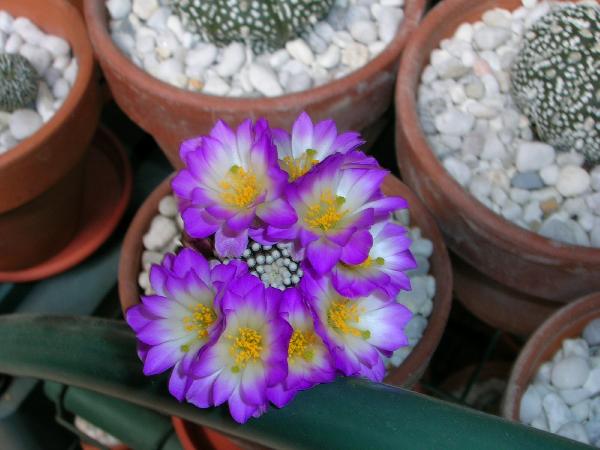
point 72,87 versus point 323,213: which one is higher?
point 323,213

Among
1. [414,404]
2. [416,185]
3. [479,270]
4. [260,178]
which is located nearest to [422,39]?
[416,185]

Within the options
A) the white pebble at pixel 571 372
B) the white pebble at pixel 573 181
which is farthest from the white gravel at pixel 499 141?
the white pebble at pixel 571 372

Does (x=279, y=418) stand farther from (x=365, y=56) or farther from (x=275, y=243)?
(x=365, y=56)

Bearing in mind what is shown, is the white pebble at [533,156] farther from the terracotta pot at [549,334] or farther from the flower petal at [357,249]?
the flower petal at [357,249]

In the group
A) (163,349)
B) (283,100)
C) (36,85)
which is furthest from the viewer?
(36,85)

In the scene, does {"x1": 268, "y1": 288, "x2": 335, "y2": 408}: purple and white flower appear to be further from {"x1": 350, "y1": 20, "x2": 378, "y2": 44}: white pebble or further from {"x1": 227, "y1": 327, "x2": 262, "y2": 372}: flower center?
{"x1": 350, "y1": 20, "x2": 378, "y2": 44}: white pebble

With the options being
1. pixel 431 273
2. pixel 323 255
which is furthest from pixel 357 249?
pixel 431 273

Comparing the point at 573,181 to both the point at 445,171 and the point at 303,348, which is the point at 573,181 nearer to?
the point at 445,171
